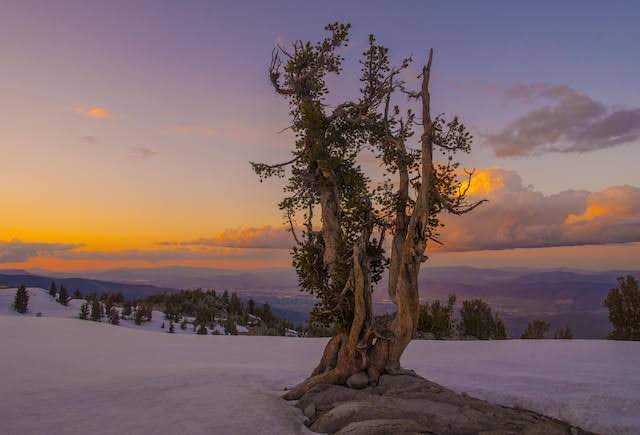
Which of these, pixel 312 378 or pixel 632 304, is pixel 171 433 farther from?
pixel 632 304

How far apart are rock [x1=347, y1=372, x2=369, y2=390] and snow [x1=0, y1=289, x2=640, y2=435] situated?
2001mm

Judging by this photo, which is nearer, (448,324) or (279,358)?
(279,358)

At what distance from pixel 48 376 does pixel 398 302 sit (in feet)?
36.5

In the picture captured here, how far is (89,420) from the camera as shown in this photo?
10.5 meters

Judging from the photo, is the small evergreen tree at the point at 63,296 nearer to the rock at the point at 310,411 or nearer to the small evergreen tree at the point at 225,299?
the small evergreen tree at the point at 225,299

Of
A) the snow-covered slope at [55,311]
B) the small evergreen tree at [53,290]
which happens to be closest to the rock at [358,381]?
the snow-covered slope at [55,311]

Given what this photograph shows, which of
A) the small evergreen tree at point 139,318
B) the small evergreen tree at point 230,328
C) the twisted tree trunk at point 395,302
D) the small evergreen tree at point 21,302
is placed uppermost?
the twisted tree trunk at point 395,302

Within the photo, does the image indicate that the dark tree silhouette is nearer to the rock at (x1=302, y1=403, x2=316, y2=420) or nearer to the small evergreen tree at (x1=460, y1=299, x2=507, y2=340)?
the rock at (x1=302, y1=403, x2=316, y2=420)

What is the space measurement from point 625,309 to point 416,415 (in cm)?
3349

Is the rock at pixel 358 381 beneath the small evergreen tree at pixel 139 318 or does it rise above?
above

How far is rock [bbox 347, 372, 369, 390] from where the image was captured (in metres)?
13.6

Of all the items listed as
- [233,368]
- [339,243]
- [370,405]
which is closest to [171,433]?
[370,405]

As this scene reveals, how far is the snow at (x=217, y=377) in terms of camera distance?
10.8m

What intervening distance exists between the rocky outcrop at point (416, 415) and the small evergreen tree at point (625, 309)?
29670 millimetres
